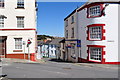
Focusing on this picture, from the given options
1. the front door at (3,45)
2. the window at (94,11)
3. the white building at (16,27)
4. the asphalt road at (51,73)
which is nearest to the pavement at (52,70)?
the asphalt road at (51,73)

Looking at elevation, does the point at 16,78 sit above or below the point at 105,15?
below

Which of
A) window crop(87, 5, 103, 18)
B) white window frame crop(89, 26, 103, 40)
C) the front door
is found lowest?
the front door

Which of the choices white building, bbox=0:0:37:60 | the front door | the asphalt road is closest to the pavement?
the asphalt road

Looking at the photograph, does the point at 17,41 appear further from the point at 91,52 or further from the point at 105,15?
the point at 105,15

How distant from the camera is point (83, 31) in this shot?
2162 centimetres

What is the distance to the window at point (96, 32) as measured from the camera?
19281 mm

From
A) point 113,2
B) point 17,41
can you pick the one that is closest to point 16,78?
point 17,41

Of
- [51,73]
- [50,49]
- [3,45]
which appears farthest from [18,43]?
[50,49]

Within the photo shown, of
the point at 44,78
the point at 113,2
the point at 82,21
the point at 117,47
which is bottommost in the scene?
the point at 44,78

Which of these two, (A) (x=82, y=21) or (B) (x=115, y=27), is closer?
(B) (x=115, y=27)

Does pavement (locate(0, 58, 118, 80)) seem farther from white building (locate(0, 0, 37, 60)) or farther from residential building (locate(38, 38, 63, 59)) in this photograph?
residential building (locate(38, 38, 63, 59))

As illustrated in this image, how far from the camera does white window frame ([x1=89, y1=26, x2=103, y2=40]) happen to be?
19469 millimetres

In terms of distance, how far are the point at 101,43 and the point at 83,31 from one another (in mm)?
3567

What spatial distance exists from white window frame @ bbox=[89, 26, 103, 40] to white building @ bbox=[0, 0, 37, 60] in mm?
7944
